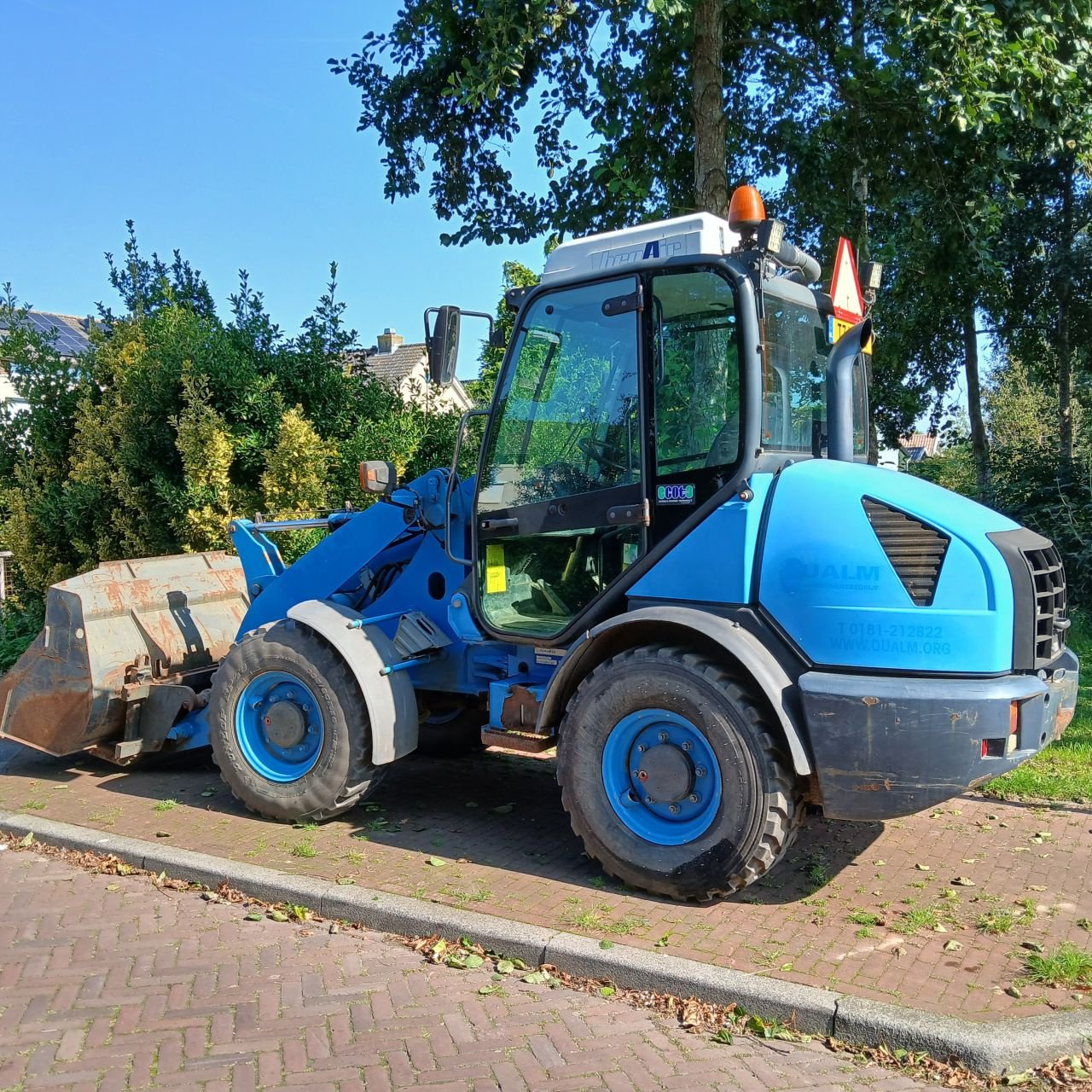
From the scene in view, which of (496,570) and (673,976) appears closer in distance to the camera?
(673,976)

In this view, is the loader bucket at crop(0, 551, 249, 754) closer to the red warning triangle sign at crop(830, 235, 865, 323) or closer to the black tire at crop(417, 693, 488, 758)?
the black tire at crop(417, 693, 488, 758)

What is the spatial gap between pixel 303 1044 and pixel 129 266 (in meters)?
10.3

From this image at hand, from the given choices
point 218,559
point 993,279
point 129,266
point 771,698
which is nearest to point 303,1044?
point 771,698

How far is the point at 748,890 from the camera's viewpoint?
4500 mm

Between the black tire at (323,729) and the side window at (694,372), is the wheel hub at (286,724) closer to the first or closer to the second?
the black tire at (323,729)

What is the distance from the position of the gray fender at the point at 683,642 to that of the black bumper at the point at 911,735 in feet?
0.25

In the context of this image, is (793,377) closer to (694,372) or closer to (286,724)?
(694,372)

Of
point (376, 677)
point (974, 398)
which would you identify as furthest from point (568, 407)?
point (974, 398)

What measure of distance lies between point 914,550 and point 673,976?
1.83 meters

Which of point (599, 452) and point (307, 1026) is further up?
point (599, 452)

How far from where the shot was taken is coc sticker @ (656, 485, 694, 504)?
448 centimetres

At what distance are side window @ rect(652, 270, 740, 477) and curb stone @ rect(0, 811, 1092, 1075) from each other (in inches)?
79.1

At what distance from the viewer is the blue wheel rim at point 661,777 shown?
168 inches

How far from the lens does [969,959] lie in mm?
3809
